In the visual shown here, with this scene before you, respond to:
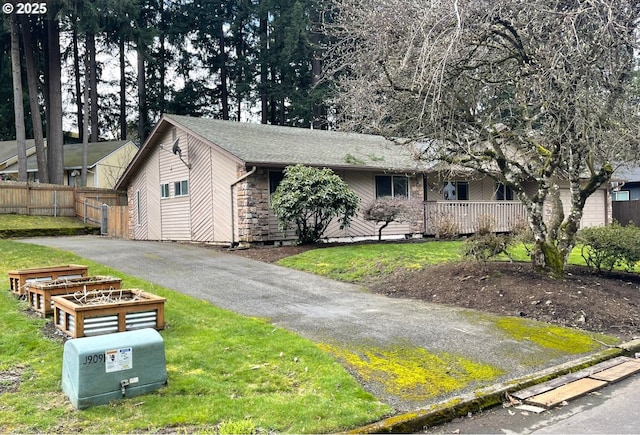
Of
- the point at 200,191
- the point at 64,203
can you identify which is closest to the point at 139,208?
the point at 200,191

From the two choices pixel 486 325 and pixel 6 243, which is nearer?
pixel 486 325

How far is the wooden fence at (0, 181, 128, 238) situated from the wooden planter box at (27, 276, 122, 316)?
1594cm

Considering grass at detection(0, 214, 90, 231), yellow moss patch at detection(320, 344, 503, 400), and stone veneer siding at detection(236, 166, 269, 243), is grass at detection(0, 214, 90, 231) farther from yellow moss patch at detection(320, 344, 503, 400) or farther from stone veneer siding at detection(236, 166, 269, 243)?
yellow moss patch at detection(320, 344, 503, 400)

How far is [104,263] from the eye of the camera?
12312 mm

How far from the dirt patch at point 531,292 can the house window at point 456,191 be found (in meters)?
10.5

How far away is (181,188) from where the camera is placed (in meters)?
18.3

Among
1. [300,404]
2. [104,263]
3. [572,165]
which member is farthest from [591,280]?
[104,263]

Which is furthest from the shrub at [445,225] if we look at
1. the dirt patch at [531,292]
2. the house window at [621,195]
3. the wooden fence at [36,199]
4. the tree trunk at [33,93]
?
the tree trunk at [33,93]

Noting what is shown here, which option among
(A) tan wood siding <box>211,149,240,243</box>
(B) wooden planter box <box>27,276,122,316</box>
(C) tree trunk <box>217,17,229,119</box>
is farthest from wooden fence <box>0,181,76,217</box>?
(B) wooden planter box <box>27,276,122,316</box>

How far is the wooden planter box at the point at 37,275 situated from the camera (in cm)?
801

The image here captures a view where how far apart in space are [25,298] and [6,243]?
9153 millimetres

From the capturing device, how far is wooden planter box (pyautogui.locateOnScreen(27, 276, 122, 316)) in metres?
6.75

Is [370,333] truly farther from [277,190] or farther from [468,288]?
[277,190]

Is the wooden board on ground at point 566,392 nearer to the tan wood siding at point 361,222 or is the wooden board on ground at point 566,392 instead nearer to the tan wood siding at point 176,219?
the tan wood siding at point 361,222
